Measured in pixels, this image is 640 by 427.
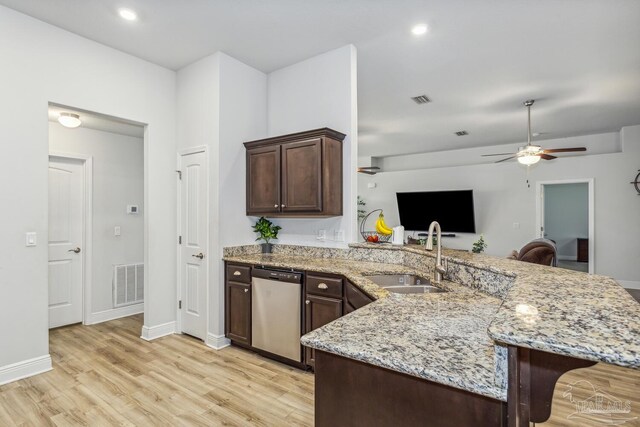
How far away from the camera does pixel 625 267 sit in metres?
6.24

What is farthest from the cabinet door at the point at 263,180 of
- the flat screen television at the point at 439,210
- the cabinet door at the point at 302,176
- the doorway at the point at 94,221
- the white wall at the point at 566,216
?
the white wall at the point at 566,216

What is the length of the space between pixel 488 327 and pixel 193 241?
3422mm

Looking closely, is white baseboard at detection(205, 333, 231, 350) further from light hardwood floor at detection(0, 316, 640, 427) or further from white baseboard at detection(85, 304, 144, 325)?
white baseboard at detection(85, 304, 144, 325)

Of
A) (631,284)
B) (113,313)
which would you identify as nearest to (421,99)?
(113,313)

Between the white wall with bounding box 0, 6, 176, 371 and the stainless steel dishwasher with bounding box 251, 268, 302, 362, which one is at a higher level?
the white wall with bounding box 0, 6, 176, 371

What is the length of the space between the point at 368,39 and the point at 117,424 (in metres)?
3.72

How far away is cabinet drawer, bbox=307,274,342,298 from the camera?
2.66 m

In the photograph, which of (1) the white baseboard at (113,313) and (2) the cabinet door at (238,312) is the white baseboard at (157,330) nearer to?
(2) the cabinet door at (238,312)

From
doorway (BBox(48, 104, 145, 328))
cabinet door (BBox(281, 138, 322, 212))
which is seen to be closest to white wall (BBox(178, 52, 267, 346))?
cabinet door (BBox(281, 138, 322, 212))

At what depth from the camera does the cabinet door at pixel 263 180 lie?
3.49m

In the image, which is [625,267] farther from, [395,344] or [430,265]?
[395,344]

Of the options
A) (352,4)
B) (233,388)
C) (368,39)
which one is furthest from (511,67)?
(233,388)

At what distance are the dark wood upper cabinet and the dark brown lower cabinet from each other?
2.13 m

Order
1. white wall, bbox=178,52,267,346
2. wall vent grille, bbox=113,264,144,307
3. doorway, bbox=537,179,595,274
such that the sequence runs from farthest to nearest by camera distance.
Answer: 1. doorway, bbox=537,179,595,274
2. wall vent grille, bbox=113,264,144,307
3. white wall, bbox=178,52,267,346
